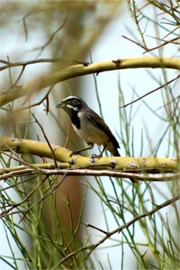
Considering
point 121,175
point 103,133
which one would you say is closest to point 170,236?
point 121,175

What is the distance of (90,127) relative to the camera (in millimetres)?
5562

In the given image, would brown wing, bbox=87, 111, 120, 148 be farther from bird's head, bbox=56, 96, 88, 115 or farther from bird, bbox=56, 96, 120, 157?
bird's head, bbox=56, 96, 88, 115

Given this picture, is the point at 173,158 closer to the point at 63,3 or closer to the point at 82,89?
the point at 63,3

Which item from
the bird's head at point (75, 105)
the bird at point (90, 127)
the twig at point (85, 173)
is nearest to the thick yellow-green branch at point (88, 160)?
the twig at point (85, 173)

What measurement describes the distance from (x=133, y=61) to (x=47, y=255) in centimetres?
99

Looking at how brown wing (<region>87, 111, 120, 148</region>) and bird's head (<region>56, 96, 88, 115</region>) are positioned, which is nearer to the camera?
brown wing (<region>87, 111, 120, 148</region>)

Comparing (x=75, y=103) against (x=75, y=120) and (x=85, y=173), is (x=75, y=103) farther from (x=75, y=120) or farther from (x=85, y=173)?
(x=85, y=173)

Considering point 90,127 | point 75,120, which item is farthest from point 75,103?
point 90,127

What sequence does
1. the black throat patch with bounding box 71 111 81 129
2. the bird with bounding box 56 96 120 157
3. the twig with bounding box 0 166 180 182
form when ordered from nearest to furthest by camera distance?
the twig with bounding box 0 166 180 182 < the bird with bounding box 56 96 120 157 < the black throat patch with bounding box 71 111 81 129

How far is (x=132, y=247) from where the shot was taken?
2.21 m

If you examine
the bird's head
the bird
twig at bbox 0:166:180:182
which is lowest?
twig at bbox 0:166:180:182

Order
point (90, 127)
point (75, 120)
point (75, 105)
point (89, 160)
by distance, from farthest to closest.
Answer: point (75, 105), point (75, 120), point (90, 127), point (89, 160)

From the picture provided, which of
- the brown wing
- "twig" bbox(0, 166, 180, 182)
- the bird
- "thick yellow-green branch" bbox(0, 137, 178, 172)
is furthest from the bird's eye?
"twig" bbox(0, 166, 180, 182)

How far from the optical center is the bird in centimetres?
546
